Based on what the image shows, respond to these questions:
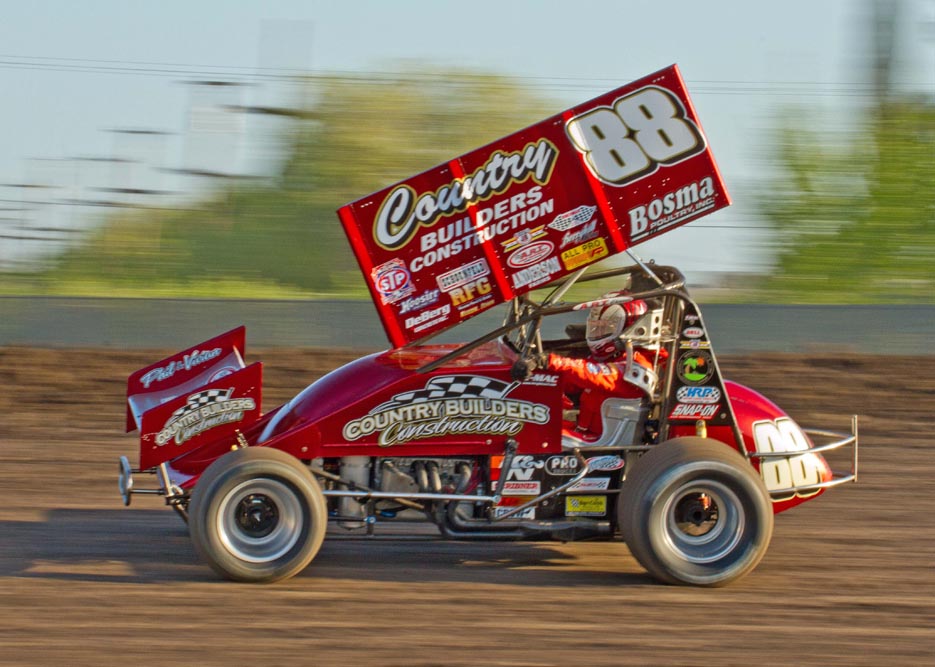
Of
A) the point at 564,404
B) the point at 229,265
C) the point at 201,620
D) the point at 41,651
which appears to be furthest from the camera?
the point at 229,265

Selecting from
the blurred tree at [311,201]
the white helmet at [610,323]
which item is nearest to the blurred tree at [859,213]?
the blurred tree at [311,201]

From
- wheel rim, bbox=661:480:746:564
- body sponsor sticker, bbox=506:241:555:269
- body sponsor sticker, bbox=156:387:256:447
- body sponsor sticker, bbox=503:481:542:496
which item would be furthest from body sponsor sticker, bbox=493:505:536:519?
body sponsor sticker, bbox=156:387:256:447

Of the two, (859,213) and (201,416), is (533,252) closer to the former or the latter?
(201,416)

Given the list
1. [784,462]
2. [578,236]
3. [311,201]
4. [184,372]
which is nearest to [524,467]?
[578,236]

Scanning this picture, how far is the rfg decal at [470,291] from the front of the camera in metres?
6.60

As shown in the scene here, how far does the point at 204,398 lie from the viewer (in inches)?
263

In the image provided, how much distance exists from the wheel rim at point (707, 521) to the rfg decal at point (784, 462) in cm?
56

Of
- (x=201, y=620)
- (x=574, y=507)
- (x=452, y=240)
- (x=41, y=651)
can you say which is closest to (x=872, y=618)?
(x=574, y=507)

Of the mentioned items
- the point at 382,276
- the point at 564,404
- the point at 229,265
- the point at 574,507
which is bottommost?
the point at 574,507

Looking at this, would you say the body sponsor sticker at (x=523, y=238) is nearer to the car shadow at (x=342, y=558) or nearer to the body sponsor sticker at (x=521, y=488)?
the body sponsor sticker at (x=521, y=488)

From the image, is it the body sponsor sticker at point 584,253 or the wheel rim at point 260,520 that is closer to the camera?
the wheel rim at point 260,520

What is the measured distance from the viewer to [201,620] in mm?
5891

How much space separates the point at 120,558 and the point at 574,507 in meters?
2.59

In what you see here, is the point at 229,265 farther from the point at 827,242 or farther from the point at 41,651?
the point at 41,651
